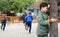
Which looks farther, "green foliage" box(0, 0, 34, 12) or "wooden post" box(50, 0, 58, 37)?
"green foliage" box(0, 0, 34, 12)

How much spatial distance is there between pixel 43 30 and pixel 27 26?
41.6 feet

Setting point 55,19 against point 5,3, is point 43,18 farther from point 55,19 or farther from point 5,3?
point 5,3

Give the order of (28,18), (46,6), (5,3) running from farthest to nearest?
1. (5,3)
2. (28,18)
3. (46,6)

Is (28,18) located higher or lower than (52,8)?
lower

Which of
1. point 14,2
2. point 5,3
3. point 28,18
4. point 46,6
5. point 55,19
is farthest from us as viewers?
point 14,2

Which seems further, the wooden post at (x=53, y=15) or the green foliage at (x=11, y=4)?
the green foliage at (x=11, y=4)

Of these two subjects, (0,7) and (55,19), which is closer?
(55,19)

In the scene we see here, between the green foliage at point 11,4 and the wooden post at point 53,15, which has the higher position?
the wooden post at point 53,15

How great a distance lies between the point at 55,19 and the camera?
19.7 feet

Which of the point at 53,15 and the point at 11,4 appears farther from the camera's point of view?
the point at 11,4

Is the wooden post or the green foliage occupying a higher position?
the wooden post

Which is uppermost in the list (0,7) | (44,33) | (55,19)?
(55,19)

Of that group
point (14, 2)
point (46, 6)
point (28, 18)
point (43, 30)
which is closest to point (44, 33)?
point (43, 30)

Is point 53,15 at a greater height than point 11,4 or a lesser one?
greater
